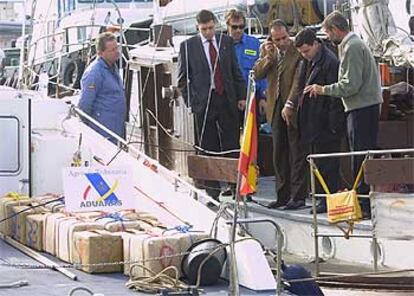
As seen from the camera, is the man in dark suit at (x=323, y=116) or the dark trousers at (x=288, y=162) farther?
the dark trousers at (x=288, y=162)

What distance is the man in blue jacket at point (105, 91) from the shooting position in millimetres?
9656

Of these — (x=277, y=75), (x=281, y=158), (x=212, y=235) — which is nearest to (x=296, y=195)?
(x=281, y=158)

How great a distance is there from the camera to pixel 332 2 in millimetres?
11750

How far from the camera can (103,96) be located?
9750mm

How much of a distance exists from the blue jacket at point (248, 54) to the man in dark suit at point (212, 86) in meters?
0.27

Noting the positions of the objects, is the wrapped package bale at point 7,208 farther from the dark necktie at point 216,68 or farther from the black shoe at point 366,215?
the black shoe at point 366,215

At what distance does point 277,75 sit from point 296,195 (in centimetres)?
102

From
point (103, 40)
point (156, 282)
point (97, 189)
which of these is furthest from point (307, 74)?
point (156, 282)

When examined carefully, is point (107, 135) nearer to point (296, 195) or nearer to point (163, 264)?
point (296, 195)

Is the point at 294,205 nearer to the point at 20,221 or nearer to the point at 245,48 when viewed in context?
the point at 245,48

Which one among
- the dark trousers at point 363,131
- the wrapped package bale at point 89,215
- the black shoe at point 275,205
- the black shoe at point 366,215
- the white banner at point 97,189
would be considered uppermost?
the dark trousers at point 363,131

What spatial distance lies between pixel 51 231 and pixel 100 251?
2.24ft

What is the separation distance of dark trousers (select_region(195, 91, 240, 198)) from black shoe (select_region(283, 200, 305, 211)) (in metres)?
0.71

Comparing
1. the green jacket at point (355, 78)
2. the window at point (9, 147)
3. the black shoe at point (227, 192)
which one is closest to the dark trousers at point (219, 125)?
the black shoe at point (227, 192)
